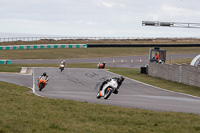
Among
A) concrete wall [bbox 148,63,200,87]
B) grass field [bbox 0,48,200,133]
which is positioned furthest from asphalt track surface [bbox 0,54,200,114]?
concrete wall [bbox 148,63,200,87]

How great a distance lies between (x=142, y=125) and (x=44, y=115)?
3.09m

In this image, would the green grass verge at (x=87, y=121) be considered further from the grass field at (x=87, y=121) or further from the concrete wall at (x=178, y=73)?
the concrete wall at (x=178, y=73)

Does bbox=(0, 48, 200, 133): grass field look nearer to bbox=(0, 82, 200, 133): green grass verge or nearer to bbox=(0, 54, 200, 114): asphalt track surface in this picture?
bbox=(0, 82, 200, 133): green grass verge

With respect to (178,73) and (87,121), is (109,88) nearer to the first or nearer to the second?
(87,121)

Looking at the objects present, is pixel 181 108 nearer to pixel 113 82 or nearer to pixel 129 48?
pixel 113 82

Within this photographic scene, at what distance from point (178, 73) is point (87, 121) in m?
20.6

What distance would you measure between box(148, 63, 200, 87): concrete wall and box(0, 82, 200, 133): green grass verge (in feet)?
48.4

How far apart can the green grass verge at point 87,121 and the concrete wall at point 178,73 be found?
14749 millimetres

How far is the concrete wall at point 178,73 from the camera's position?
2656cm

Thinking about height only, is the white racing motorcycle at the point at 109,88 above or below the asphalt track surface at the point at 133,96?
above

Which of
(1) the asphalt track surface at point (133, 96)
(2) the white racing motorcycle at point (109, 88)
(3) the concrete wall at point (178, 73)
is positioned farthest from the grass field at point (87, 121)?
(3) the concrete wall at point (178, 73)

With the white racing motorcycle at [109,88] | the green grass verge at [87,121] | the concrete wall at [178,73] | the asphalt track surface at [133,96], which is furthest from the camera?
the concrete wall at [178,73]

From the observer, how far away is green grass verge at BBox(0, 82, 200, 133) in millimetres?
9227

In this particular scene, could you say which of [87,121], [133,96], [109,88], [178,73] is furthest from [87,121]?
[178,73]
